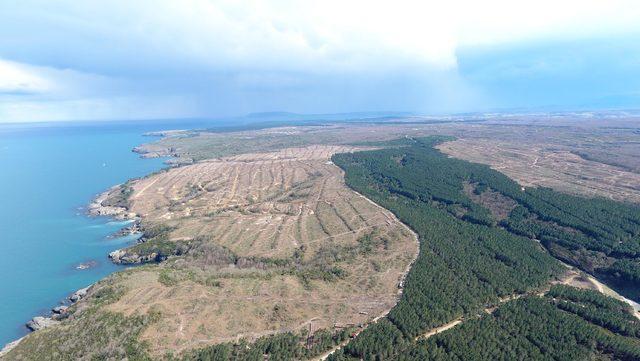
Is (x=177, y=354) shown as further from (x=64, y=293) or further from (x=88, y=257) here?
(x=88, y=257)

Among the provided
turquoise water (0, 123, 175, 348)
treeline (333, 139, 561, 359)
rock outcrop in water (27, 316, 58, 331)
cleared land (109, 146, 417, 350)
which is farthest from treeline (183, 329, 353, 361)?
turquoise water (0, 123, 175, 348)

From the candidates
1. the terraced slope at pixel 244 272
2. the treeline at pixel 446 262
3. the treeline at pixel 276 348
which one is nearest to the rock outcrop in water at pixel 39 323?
the terraced slope at pixel 244 272

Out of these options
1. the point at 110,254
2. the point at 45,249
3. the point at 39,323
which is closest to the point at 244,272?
the point at 39,323

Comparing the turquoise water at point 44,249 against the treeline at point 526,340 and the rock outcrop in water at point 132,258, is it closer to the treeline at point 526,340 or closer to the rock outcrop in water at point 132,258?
the rock outcrop in water at point 132,258

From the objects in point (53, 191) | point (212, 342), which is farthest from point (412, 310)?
point (53, 191)

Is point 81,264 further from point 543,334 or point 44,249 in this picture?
point 543,334

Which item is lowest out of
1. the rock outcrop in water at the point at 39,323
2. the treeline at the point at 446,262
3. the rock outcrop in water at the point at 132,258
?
the rock outcrop in water at the point at 39,323

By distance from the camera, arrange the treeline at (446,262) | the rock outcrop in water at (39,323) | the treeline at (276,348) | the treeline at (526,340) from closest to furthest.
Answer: the treeline at (276,348), the treeline at (526,340), the treeline at (446,262), the rock outcrop in water at (39,323)

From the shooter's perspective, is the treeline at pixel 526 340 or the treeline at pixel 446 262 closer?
the treeline at pixel 526 340

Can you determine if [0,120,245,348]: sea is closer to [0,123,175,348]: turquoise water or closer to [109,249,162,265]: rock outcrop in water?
[0,123,175,348]: turquoise water
